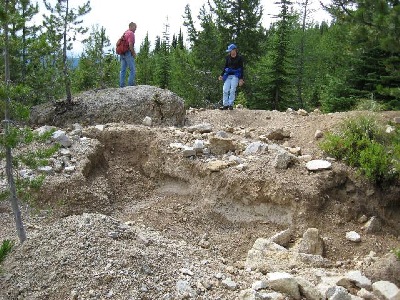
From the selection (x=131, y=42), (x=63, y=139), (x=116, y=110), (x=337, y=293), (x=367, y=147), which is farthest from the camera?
(x=131, y=42)

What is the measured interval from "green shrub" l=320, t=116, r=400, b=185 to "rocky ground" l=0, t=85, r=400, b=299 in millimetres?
254

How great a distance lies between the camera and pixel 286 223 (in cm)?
695

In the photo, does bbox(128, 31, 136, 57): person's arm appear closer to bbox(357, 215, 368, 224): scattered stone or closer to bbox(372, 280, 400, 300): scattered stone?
bbox(357, 215, 368, 224): scattered stone

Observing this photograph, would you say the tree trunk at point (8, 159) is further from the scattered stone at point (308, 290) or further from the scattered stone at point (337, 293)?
the scattered stone at point (337, 293)

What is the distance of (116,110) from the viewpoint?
34.9 ft

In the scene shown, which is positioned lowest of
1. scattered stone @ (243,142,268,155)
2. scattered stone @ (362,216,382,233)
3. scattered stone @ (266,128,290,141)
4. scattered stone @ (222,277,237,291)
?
scattered stone @ (222,277,237,291)

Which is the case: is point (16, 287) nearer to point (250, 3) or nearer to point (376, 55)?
point (376, 55)

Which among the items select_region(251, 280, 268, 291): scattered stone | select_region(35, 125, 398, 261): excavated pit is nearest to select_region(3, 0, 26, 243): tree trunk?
select_region(35, 125, 398, 261): excavated pit

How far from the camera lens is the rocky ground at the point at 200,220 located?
4.80 metres

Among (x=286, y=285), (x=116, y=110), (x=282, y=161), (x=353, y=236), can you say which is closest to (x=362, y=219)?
(x=353, y=236)

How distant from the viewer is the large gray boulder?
10.6 metres

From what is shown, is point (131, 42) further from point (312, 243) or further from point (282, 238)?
point (312, 243)

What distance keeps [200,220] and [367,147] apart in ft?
10.2

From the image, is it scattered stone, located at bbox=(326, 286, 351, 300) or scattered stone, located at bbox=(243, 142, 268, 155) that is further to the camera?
scattered stone, located at bbox=(243, 142, 268, 155)
